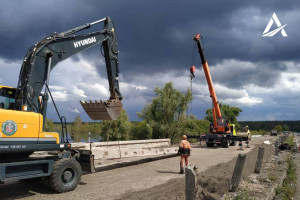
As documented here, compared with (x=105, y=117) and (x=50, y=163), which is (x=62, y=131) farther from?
(x=105, y=117)

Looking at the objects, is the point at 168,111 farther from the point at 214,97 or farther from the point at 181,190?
the point at 181,190

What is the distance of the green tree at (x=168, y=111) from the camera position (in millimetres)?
37438

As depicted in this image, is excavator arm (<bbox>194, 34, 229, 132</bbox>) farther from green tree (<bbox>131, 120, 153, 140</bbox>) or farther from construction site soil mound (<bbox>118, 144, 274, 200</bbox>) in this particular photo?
construction site soil mound (<bbox>118, 144, 274, 200</bbox>)

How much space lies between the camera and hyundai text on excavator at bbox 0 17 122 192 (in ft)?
21.4

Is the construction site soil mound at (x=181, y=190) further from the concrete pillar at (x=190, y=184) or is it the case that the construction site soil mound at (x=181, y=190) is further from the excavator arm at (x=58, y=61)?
the excavator arm at (x=58, y=61)

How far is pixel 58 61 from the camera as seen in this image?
8.43 meters

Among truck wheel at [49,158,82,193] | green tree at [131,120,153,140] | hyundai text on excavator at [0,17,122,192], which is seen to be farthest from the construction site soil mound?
green tree at [131,120,153,140]

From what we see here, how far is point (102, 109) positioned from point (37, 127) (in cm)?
338

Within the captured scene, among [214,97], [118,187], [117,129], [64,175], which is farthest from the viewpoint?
[117,129]

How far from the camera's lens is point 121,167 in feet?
39.1

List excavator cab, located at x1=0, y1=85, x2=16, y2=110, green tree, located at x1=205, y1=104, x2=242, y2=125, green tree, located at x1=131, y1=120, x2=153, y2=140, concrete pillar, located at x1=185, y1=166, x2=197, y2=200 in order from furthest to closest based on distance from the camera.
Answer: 1. green tree, located at x1=205, y1=104, x2=242, y2=125
2. green tree, located at x1=131, y1=120, x2=153, y2=140
3. excavator cab, located at x1=0, y1=85, x2=16, y2=110
4. concrete pillar, located at x1=185, y1=166, x2=197, y2=200

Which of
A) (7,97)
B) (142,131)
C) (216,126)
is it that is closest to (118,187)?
(7,97)

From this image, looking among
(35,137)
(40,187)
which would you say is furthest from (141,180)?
(35,137)

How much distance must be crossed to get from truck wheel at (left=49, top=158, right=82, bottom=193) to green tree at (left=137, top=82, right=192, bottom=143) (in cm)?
2935
